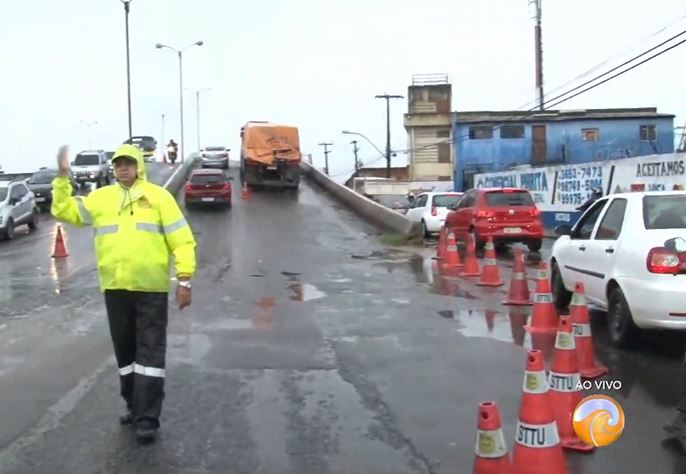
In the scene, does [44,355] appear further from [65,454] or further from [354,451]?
[354,451]

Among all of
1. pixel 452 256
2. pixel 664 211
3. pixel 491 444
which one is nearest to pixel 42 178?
pixel 452 256

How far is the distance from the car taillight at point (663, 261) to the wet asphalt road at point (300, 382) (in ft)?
2.85

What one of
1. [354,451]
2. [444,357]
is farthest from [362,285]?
[354,451]

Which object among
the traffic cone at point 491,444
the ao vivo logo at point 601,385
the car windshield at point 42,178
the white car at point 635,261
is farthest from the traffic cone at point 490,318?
the car windshield at point 42,178

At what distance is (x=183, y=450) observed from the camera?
5543 mm

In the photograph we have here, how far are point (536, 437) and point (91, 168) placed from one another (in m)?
41.0

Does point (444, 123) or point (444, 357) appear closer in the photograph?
point (444, 357)

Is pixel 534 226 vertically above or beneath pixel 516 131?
beneath

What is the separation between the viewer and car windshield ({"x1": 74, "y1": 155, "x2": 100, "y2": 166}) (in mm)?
43875

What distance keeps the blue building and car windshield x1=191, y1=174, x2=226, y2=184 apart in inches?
1029

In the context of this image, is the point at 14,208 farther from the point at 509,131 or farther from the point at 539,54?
the point at 509,131

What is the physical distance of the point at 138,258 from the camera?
5.84 meters

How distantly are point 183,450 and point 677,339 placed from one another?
5.77 m

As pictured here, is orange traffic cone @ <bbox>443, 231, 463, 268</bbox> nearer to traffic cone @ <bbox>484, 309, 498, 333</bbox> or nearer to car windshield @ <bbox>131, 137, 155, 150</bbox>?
traffic cone @ <bbox>484, 309, 498, 333</bbox>
